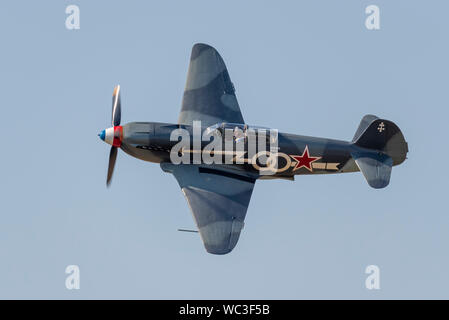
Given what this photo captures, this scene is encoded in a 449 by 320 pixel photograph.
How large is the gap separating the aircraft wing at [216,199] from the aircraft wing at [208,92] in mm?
1760

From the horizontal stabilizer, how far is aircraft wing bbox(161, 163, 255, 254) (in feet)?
10.8

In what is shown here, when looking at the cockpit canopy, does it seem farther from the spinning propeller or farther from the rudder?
the rudder

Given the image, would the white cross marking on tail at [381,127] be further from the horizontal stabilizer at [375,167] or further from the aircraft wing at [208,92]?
the aircraft wing at [208,92]

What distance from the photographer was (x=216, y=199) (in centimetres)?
2823

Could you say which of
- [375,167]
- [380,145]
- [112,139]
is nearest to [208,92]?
[112,139]

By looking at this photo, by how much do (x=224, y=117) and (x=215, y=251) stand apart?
5171 millimetres

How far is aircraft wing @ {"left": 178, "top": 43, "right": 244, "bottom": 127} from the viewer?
30.1 metres

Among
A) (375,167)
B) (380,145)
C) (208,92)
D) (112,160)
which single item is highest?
(208,92)

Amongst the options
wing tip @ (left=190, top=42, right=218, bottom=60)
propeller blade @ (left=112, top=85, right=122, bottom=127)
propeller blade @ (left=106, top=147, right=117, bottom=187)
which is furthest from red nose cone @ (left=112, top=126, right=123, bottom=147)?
wing tip @ (left=190, top=42, right=218, bottom=60)

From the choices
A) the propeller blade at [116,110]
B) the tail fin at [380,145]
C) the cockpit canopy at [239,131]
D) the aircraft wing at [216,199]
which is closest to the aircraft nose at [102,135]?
the propeller blade at [116,110]

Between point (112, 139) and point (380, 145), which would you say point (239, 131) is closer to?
point (112, 139)

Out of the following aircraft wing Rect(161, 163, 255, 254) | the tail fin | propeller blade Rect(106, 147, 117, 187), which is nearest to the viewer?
aircraft wing Rect(161, 163, 255, 254)

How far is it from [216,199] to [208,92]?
3.98m

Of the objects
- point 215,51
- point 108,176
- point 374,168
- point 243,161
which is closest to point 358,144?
point 374,168
